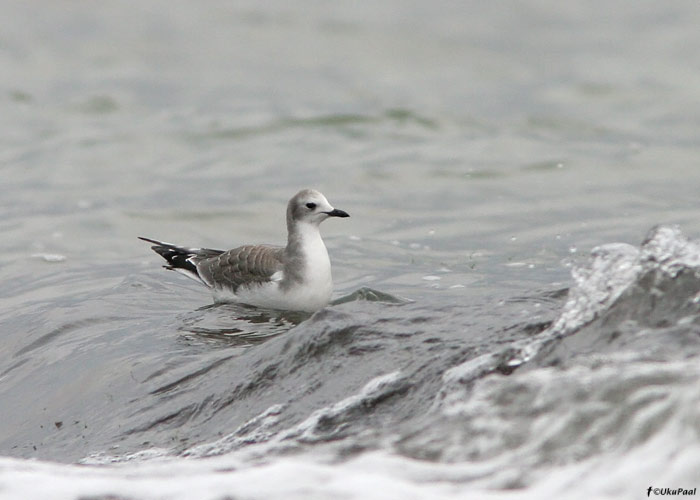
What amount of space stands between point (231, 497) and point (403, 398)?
3.04ft

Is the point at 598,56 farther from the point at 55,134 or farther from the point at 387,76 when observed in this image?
the point at 55,134

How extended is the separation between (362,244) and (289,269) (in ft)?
7.23

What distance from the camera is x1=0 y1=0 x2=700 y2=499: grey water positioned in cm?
383

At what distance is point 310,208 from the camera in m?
7.96

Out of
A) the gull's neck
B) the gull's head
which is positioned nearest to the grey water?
the gull's neck

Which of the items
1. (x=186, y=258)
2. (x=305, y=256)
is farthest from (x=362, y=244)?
(x=305, y=256)

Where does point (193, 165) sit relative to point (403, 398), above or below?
above

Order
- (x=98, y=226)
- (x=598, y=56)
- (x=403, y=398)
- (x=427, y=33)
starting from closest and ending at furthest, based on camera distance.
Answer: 1. (x=403, y=398)
2. (x=98, y=226)
3. (x=598, y=56)
4. (x=427, y=33)

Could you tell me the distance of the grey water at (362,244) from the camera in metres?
3.83

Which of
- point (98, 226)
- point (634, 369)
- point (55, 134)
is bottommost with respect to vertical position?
point (634, 369)

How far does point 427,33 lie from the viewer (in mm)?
15391

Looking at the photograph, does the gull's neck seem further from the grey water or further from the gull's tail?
the gull's tail

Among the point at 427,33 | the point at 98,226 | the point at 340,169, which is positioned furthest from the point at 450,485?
the point at 427,33

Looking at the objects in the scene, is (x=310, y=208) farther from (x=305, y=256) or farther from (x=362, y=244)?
(x=362, y=244)
